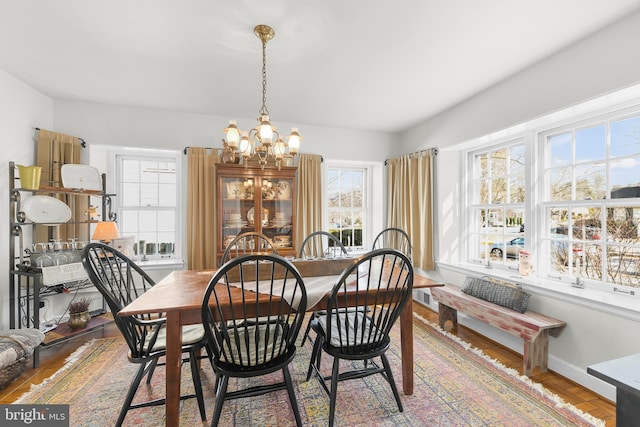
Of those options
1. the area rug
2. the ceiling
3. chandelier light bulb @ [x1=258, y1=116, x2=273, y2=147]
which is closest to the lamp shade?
the area rug

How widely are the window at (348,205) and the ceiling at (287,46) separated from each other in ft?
4.98

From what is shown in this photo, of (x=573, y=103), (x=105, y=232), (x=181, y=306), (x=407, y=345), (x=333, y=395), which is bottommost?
(x=333, y=395)

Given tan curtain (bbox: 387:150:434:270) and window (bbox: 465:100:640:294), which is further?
tan curtain (bbox: 387:150:434:270)

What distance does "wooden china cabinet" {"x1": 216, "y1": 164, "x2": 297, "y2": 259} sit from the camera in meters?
3.45

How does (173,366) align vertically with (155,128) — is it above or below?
below

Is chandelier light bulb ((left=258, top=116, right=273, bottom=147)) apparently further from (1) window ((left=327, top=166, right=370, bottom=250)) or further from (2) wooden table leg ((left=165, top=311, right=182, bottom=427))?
(1) window ((left=327, top=166, right=370, bottom=250))

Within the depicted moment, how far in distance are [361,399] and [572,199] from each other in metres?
2.44

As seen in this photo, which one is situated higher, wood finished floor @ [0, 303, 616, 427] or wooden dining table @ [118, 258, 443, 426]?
wooden dining table @ [118, 258, 443, 426]

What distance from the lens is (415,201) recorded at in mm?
3842

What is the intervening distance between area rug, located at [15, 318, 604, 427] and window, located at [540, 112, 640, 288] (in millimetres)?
1116

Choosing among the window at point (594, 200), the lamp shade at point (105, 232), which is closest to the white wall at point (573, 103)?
the window at point (594, 200)

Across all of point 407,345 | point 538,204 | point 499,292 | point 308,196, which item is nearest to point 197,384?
point 407,345

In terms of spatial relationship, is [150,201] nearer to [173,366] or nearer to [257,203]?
[257,203]

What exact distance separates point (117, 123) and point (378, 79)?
303 centimetres
